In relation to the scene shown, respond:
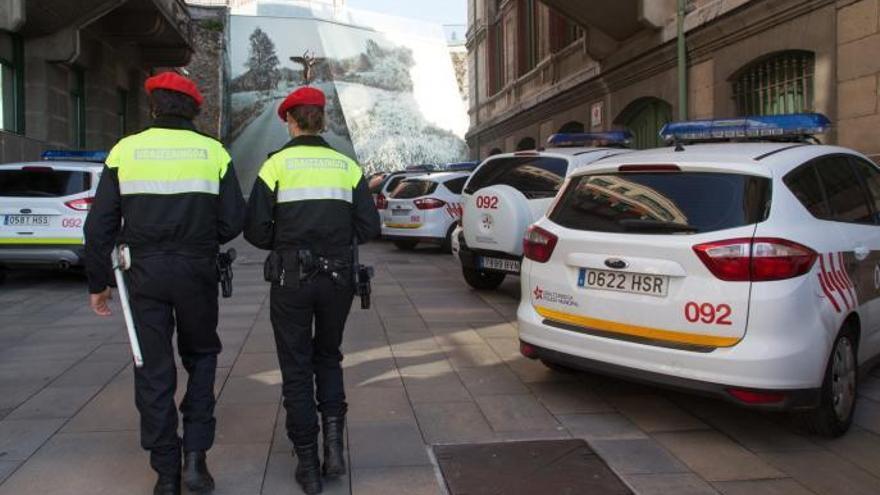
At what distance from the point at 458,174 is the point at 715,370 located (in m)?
11.4

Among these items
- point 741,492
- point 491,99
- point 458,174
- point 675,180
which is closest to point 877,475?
point 741,492

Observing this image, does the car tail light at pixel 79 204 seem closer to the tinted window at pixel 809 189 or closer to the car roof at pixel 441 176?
the car roof at pixel 441 176

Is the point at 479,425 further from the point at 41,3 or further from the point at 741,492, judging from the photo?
the point at 41,3

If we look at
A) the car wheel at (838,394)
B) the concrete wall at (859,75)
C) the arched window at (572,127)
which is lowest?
the car wheel at (838,394)

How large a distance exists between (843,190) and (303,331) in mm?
3506

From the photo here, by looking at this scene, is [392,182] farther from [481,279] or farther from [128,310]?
[128,310]

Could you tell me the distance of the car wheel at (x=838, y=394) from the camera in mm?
4355

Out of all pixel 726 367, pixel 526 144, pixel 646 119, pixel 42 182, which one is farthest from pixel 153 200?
pixel 526 144

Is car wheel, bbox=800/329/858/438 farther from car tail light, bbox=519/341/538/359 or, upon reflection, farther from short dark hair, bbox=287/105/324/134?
short dark hair, bbox=287/105/324/134

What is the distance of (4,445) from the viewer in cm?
433

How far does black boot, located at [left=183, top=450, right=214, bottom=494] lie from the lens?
3.64 m

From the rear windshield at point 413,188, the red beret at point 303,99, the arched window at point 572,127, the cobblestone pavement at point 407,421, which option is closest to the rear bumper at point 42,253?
the cobblestone pavement at point 407,421

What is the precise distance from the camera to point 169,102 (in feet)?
11.9

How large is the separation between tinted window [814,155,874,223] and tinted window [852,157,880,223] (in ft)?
0.38
